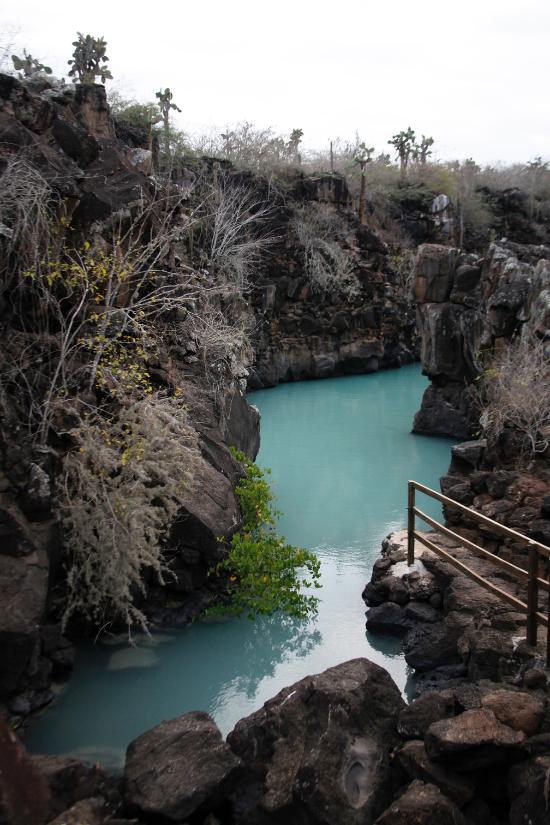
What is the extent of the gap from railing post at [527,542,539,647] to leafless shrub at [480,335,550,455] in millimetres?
5823

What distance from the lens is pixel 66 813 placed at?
4.36 metres

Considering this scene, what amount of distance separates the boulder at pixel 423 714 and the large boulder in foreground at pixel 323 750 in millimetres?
199

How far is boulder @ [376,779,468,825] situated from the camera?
4199 millimetres

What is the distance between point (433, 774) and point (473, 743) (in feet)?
1.26

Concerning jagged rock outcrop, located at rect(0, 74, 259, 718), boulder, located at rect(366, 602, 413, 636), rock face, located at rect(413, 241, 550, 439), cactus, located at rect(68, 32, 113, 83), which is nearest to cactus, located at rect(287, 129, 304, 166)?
cactus, located at rect(68, 32, 113, 83)

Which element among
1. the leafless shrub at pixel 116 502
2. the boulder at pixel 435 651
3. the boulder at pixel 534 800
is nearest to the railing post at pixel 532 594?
the boulder at pixel 435 651

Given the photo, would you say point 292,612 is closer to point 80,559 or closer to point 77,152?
point 80,559

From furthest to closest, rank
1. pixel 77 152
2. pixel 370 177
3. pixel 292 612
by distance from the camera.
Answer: pixel 370 177
pixel 77 152
pixel 292 612

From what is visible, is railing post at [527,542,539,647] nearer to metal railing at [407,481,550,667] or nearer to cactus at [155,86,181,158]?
metal railing at [407,481,550,667]

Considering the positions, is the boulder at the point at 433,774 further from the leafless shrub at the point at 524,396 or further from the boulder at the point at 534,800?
the leafless shrub at the point at 524,396

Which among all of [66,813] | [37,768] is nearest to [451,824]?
[66,813]

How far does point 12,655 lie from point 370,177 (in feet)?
123

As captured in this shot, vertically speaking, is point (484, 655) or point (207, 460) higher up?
point (207, 460)

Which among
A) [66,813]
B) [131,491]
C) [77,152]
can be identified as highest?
[77,152]
